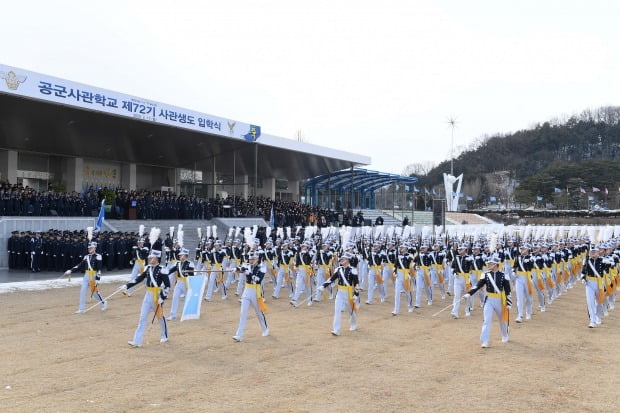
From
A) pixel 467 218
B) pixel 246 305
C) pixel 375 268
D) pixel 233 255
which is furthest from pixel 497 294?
pixel 467 218

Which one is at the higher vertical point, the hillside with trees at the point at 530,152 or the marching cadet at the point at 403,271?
the hillside with trees at the point at 530,152

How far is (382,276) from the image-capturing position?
18.6 m

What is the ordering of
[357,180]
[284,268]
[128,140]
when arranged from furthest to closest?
[357,180]
[128,140]
[284,268]

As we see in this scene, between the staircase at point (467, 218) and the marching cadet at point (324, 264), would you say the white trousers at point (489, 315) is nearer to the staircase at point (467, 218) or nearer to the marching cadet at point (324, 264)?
the marching cadet at point (324, 264)

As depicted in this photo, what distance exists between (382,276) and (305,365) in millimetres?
8660

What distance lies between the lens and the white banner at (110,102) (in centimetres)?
2375

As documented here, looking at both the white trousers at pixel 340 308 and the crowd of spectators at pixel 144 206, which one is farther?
the crowd of spectators at pixel 144 206

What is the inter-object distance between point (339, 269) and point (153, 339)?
4192mm

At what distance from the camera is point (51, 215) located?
27.6 m

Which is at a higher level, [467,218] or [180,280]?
[467,218]

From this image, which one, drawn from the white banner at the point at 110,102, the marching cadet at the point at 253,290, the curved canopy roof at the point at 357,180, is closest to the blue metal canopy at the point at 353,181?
the curved canopy roof at the point at 357,180

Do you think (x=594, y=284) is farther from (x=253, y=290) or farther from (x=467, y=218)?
(x=467, y=218)

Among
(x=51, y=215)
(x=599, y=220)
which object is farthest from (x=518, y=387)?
(x=599, y=220)

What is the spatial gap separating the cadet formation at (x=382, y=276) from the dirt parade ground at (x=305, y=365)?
624mm
